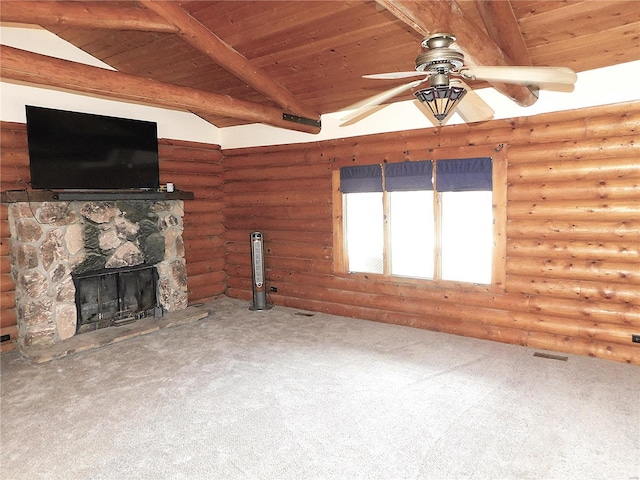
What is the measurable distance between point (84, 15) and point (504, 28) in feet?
11.6

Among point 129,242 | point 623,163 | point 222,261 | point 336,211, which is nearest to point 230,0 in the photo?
point 336,211

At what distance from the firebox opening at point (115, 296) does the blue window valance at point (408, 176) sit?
143 inches

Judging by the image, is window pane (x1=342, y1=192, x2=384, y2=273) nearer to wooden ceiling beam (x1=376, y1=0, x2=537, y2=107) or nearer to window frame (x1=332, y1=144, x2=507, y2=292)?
window frame (x1=332, y1=144, x2=507, y2=292)

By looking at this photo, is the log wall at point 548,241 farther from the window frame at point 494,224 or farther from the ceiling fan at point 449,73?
the ceiling fan at point 449,73

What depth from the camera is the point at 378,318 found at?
5.84m

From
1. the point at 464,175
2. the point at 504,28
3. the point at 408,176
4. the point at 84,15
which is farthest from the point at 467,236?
the point at 84,15

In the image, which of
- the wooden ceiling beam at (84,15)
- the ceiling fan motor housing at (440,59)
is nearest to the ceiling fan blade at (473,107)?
the ceiling fan motor housing at (440,59)

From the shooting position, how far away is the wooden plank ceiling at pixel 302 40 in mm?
3305

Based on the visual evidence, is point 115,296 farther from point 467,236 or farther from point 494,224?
point 494,224

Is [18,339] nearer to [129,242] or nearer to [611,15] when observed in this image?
[129,242]

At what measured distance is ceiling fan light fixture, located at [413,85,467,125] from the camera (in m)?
2.60

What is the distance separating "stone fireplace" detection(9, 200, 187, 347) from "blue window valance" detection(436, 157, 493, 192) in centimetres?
391

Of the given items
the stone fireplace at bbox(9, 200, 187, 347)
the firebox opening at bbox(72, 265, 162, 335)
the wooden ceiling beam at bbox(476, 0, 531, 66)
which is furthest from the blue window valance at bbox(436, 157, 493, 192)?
the firebox opening at bbox(72, 265, 162, 335)

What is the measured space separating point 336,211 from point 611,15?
3.77 meters
